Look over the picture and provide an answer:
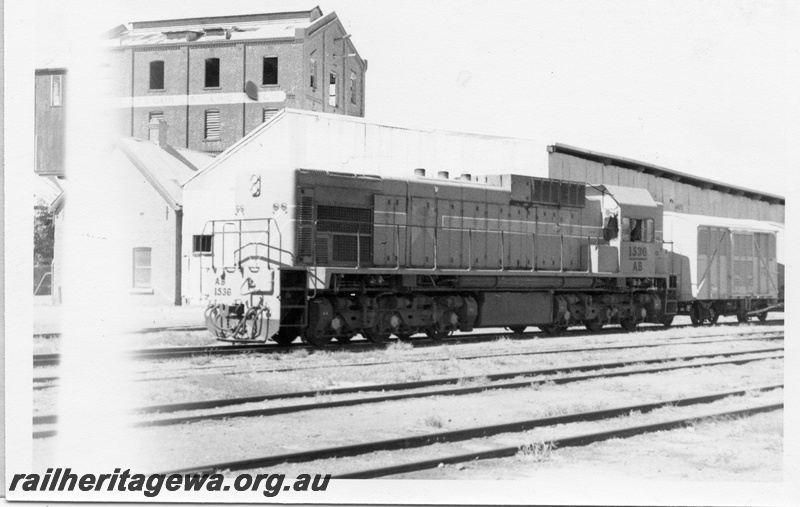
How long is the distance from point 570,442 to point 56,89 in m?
→ 5.75

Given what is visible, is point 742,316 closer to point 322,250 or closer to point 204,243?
point 322,250

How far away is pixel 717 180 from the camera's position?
11.2 metres

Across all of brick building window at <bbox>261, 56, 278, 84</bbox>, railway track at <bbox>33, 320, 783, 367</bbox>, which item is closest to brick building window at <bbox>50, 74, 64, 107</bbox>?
railway track at <bbox>33, 320, 783, 367</bbox>

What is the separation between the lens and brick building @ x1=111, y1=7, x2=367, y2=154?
866cm

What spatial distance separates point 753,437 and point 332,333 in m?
6.16

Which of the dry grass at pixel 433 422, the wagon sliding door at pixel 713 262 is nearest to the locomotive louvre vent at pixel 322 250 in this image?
the dry grass at pixel 433 422

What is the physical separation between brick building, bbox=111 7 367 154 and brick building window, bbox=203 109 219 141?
0.02m

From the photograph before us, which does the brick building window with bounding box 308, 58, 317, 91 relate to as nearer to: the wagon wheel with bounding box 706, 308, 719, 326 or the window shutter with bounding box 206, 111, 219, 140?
the window shutter with bounding box 206, 111, 219, 140

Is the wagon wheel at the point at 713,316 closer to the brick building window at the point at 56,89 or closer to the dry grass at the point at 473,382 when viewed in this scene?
the dry grass at the point at 473,382

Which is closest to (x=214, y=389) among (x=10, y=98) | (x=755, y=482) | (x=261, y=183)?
(x=10, y=98)

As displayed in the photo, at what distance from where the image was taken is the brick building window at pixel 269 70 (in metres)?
11.1

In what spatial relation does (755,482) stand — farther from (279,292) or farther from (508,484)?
(279,292)

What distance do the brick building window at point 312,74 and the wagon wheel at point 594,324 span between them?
727 cm

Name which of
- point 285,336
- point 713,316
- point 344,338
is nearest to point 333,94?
point 285,336
